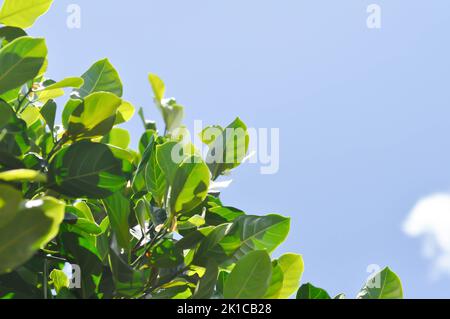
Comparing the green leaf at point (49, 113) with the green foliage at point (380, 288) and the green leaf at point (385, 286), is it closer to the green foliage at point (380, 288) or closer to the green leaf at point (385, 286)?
the green foliage at point (380, 288)

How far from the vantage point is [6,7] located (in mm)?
1844

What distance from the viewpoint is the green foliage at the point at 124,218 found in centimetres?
Result: 151

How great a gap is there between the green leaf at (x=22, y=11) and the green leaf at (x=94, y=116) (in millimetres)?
431

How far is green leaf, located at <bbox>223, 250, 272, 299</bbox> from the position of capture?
1.38 metres

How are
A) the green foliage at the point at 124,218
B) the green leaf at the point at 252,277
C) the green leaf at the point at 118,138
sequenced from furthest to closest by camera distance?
the green leaf at the point at 118,138 < the green foliage at the point at 124,218 < the green leaf at the point at 252,277

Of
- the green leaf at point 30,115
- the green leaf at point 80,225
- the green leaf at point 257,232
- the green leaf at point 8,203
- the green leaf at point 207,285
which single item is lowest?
the green leaf at point 207,285

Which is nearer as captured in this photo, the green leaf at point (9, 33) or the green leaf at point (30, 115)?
the green leaf at point (9, 33)

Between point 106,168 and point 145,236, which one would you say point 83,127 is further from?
point 145,236

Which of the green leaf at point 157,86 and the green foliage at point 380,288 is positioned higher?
the green leaf at point 157,86

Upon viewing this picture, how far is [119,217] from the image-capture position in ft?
5.34

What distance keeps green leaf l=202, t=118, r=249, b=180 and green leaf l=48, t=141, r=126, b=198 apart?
44 centimetres

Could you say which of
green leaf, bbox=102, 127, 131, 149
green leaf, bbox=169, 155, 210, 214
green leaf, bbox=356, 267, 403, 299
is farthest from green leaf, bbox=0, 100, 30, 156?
green leaf, bbox=356, 267, 403, 299

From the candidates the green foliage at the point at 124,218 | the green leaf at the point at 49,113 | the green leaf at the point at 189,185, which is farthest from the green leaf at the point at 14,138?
the green leaf at the point at 189,185
